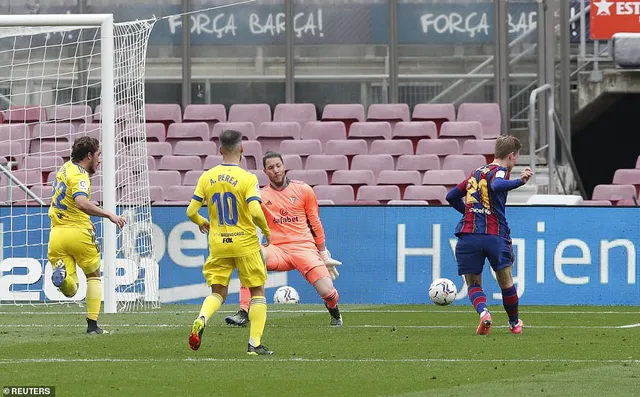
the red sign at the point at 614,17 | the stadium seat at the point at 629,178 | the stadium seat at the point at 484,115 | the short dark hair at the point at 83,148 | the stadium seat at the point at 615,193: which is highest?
the red sign at the point at 614,17

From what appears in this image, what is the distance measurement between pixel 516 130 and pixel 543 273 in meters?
6.43

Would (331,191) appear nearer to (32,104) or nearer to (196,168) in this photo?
(196,168)

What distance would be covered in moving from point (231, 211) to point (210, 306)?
743 mm

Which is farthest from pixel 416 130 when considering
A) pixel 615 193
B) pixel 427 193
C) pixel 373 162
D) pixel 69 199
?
pixel 69 199

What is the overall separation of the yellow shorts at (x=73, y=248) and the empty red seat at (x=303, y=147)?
897 cm

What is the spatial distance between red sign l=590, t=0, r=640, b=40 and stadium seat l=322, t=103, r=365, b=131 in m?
4.15

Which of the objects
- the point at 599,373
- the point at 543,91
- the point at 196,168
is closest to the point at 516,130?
the point at 543,91

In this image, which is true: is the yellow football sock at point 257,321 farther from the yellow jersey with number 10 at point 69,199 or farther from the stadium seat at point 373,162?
the stadium seat at point 373,162

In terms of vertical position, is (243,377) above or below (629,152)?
below

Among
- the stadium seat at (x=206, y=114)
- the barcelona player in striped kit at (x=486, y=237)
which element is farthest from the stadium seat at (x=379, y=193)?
the barcelona player in striped kit at (x=486, y=237)

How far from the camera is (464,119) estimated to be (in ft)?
72.6

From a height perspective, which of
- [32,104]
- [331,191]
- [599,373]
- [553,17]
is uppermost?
[553,17]

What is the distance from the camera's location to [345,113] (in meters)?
22.1

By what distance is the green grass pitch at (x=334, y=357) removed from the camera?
8500 millimetres
